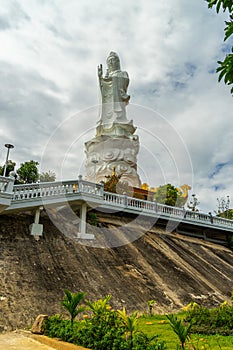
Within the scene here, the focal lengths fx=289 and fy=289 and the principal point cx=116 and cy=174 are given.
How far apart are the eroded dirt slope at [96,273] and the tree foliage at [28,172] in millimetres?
8577

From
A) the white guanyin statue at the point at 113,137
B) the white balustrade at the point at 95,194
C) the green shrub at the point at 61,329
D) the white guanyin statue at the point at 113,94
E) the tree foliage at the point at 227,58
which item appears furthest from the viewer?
the white guanyin statue at the point at 113,94

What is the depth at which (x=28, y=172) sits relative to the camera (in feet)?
67.4

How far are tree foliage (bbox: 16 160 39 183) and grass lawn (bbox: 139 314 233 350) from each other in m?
14.8

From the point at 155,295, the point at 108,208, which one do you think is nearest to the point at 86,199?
the point at 108,208

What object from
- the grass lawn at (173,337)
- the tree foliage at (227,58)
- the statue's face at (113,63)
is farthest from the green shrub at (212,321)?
the statue's face at (113,63)

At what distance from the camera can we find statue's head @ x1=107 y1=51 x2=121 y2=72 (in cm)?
3100

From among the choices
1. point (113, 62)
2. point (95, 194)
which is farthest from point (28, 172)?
point (113, 62)

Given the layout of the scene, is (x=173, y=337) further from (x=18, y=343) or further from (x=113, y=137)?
(x=113, y=137)

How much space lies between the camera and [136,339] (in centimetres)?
440

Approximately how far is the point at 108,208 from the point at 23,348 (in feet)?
29.7

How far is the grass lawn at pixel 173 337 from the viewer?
492 cm

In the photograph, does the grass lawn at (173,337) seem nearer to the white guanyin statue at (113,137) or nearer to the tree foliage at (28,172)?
the tree foliage at (28,172)

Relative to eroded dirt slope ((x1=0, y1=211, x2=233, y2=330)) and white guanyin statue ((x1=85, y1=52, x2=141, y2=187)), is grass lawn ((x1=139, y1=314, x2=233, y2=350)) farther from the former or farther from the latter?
white guanyin statue ((x1=85, y1=52, x2=141, y2=187))

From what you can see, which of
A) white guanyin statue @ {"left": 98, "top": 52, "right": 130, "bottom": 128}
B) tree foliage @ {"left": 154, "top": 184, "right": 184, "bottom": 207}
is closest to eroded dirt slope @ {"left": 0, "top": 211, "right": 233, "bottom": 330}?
tree foliage @ {"left": 154, "top": 184, "right": 184, "bottom": 207}
